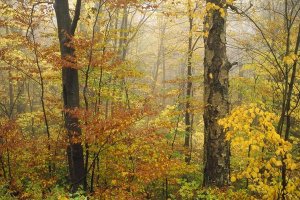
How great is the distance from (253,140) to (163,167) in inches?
137

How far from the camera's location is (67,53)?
7488 millimetres

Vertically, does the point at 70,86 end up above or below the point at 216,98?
above

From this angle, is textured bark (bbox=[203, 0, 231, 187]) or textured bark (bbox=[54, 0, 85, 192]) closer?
textured bark (bbox=[203, 0, 231, 187])

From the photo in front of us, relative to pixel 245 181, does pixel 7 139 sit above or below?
above

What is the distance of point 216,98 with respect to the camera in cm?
652

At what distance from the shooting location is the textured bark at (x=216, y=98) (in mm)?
6406

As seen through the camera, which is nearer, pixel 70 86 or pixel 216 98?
pixel 216 98

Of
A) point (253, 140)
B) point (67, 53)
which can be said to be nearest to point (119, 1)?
point (67, 53)

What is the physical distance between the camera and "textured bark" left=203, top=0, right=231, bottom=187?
6406 mm

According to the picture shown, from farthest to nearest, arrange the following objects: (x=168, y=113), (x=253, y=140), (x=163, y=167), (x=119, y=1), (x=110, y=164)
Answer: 1. (x=168, y=113)
2. (x=110, y=164)
3. (x=119, y=1)
4. (x=163, y=167)
5. (x=253, y=140)

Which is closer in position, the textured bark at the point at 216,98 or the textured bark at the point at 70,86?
the textured bark at the point at 216,98

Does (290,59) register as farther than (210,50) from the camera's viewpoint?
No

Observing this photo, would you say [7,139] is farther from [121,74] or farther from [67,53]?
[121,74]

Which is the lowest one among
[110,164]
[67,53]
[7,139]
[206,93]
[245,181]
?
[245,181]
